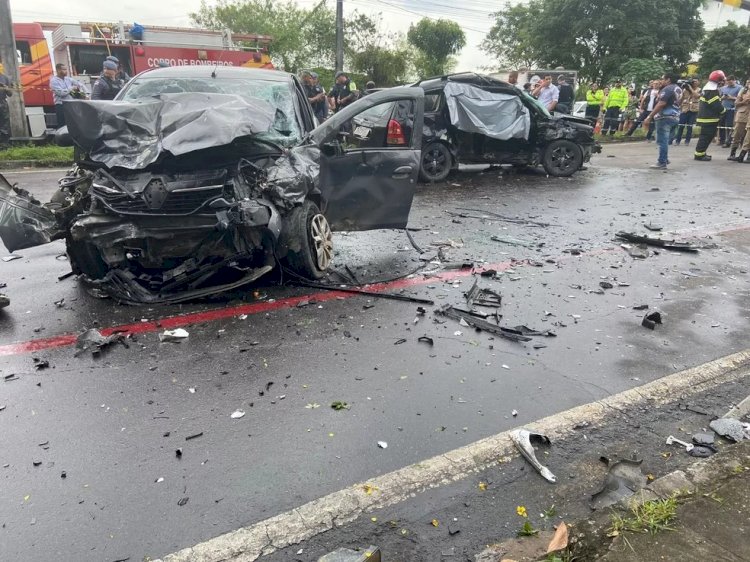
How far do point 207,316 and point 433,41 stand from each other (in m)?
45.9

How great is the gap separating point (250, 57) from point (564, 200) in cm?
1362

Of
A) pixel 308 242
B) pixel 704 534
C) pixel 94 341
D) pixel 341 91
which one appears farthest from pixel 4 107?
pixel 704 534

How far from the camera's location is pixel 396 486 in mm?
2604

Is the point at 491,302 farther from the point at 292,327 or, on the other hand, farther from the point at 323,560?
the point at 323,560

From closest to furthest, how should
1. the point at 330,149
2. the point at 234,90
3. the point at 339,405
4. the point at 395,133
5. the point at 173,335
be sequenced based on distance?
the point at 339,405 < the point at 173,335 < the point at 330,149 < the point at 234,90 < the point at 395,133

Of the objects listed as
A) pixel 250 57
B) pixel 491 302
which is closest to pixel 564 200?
pixel 491 302

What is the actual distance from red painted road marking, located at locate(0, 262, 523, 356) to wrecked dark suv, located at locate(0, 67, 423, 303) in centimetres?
27

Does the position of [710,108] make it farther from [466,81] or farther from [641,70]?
[641,70]

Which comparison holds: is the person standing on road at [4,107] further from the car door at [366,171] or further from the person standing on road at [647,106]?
the person standing on road at [647,106]

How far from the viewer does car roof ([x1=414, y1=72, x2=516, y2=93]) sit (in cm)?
1078

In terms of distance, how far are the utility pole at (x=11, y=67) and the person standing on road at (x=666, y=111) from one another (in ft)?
49.6

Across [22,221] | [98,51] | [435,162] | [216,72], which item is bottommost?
[435,162]

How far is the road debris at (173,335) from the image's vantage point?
406cm

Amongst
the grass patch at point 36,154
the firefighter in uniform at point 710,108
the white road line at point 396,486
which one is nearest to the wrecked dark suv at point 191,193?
the white road line at point 396,486
